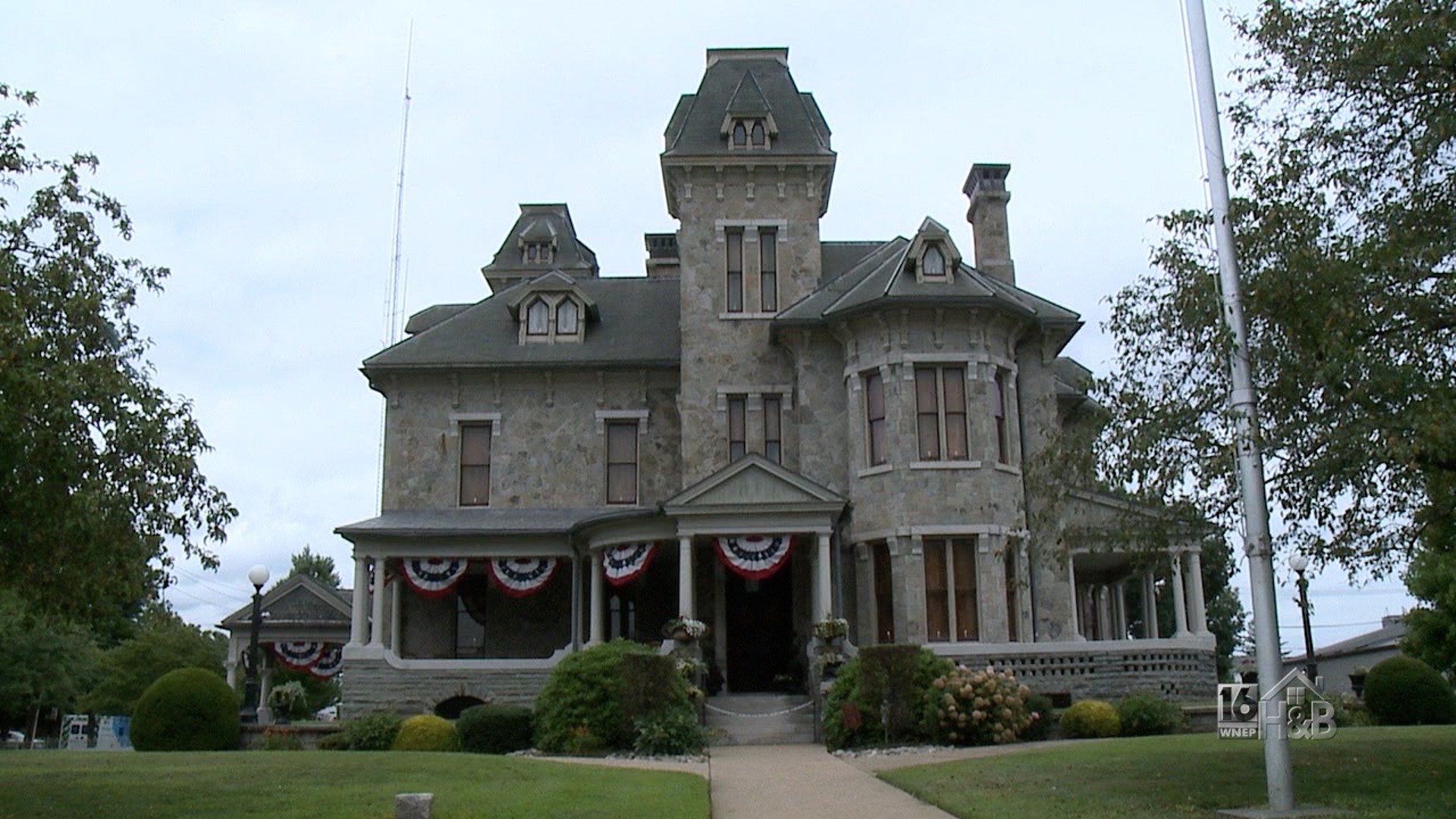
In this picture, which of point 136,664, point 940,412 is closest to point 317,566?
point 136,664

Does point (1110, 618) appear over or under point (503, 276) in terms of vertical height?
under

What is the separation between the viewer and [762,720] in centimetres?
2330

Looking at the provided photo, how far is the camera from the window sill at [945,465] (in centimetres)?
2680

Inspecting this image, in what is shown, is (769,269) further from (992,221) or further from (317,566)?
(317,566)

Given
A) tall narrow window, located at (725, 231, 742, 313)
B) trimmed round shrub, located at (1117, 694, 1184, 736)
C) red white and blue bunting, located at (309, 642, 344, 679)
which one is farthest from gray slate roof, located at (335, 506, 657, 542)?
trimmed round shrub, located at (1117, 694, 1184, 736)

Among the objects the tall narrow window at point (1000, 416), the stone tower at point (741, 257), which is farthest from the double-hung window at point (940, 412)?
the stone tower at point (741, 257)

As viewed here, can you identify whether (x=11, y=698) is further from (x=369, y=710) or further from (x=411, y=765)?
(x=411, y=765)

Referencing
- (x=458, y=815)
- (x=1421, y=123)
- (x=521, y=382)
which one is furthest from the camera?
(x=521, y=382)

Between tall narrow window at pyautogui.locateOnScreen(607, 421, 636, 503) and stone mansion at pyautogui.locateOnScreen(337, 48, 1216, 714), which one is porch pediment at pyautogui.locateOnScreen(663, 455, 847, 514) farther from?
tall narrow window at pyautogui.locateOnScreen(607, 421, 636, 503)

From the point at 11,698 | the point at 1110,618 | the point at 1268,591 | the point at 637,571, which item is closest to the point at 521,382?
the point at 637,571

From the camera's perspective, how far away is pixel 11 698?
50.2 m

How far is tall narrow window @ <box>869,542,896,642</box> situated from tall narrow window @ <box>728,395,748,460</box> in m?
4.13

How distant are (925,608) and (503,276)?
2376 centimetres

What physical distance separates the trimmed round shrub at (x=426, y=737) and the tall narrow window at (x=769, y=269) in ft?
41.2
